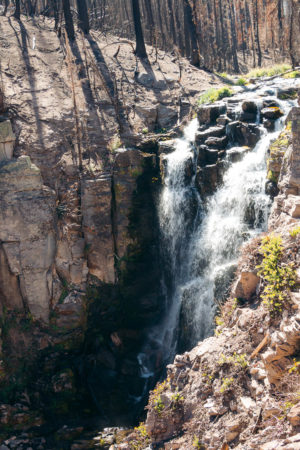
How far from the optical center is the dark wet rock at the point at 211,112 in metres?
15.0

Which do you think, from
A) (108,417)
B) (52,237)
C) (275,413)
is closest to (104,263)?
(52,237)

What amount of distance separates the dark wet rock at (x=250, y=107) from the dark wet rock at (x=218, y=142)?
1.19m

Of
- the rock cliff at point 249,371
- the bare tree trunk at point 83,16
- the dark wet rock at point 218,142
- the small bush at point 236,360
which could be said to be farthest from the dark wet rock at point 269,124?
the bare tree trunk at point 83,16

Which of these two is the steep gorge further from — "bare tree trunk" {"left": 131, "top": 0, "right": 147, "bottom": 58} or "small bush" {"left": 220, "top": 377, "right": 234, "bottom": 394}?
"bare tree trunk" {"left": 131, "top": 0, "right": 147, "bottom": 58}

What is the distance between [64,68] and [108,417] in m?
12.7

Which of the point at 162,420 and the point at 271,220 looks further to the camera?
the point at 271,220

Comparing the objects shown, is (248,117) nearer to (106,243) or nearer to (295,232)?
(106,243)

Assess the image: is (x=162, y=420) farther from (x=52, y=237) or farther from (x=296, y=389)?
(x=52, y=237)

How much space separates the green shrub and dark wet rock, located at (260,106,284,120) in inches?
253

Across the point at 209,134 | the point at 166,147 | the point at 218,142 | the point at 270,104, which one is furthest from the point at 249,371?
the point at 270,104

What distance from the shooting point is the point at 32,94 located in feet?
51.9

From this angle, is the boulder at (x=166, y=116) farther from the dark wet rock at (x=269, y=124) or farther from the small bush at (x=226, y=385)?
the small bush at (x=226, y=385)

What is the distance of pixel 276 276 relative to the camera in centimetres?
786

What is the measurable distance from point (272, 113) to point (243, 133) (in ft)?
3.54
